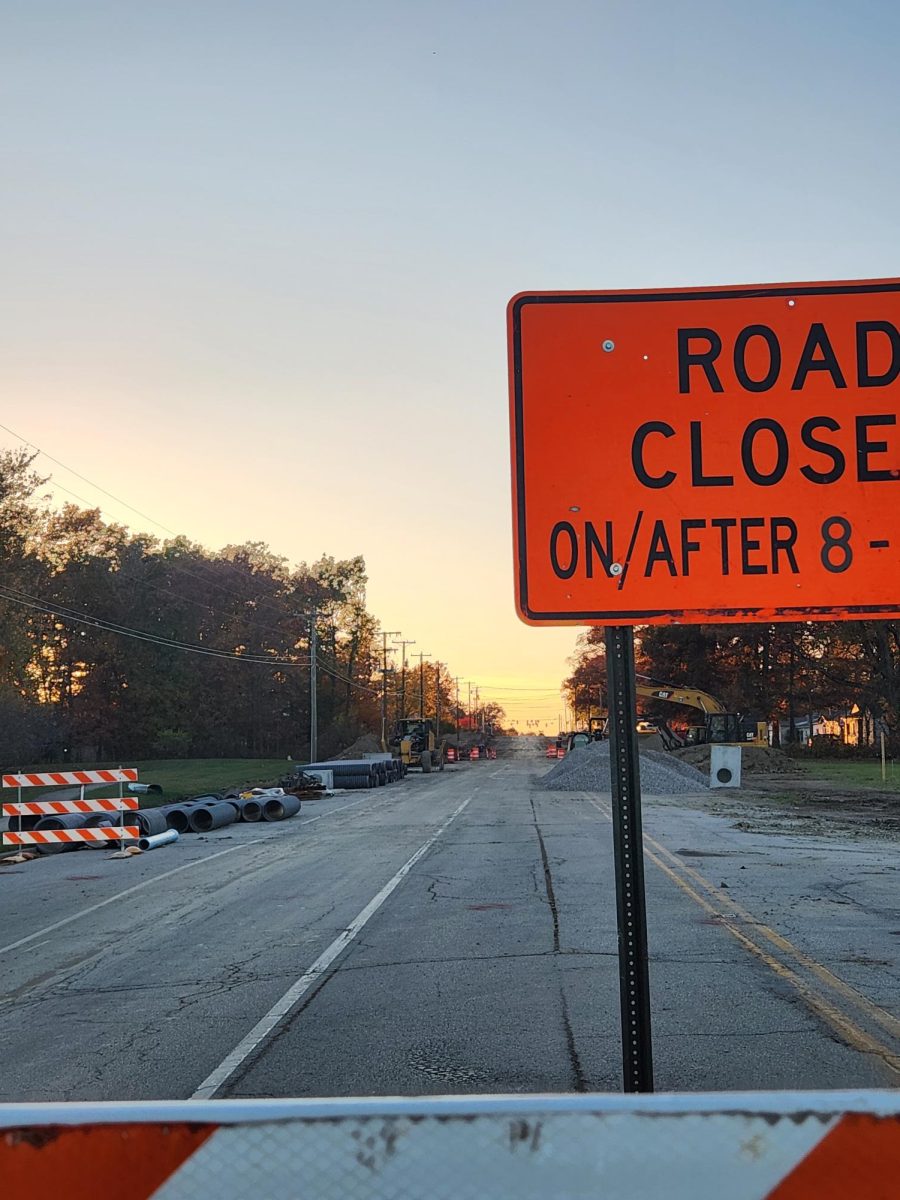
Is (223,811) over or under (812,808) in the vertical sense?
over

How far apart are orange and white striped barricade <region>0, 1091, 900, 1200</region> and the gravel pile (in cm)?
3510

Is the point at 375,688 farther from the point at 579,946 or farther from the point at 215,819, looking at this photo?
the point at 579,946

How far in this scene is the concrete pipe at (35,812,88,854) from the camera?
21.4m

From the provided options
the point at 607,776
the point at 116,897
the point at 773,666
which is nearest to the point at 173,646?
the point at 773,666

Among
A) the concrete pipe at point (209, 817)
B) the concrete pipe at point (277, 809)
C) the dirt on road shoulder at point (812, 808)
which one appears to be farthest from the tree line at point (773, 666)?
the concrete pipe at point (209, 817)

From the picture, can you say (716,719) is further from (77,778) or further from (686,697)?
(77,778)

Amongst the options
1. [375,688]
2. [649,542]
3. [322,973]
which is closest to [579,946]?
[322,973]

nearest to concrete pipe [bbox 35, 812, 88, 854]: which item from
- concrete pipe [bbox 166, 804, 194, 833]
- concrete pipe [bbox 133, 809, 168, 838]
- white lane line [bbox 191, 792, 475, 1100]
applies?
concrete pipe [bbox 133, 809, 168, 838]

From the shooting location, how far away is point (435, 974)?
348 inches

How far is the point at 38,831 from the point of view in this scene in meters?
21.1

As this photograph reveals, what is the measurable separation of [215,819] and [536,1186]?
24.1 meters

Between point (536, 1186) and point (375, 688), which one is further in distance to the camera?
point (375, 688)

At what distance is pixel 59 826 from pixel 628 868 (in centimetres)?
2003

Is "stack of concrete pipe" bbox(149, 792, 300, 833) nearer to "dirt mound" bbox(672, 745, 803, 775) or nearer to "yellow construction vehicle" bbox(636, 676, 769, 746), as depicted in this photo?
"yellow construction vehicle" bbox(636, 676, 769, 746)
